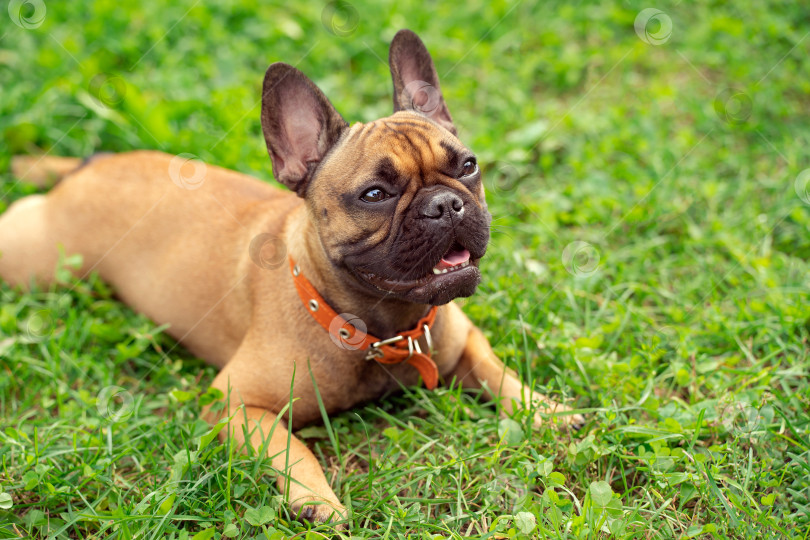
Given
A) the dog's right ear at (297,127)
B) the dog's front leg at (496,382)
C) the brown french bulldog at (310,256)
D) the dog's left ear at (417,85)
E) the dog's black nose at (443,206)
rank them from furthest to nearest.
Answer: the dog's left ear at (417,85) → the dog's front leg at (496,382) → the dog's right ear at (297,127) → the brown french bulldog at (310,256) → the dog's black nose at (443,206)

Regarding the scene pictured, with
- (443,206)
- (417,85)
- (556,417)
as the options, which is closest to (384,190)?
(443,206)

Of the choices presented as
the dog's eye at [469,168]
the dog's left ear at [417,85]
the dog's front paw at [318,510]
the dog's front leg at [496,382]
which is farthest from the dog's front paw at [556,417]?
the dog's left ear at [417,85]

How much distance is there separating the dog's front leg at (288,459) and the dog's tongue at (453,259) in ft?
3.66

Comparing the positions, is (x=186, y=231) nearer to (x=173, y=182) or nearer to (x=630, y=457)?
(x=173, y=182)

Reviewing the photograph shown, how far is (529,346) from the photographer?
4043 mm

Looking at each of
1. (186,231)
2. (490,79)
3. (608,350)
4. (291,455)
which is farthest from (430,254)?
(490,79)

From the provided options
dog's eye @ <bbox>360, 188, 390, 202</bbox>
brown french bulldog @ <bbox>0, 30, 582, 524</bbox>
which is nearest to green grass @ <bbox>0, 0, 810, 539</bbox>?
brown french bulldog @ <bbox>0, 30, 582, 524</bbox>

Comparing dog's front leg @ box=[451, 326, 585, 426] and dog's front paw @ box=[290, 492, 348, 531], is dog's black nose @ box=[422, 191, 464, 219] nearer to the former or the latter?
dog's front leg @ box=[451, 326, 585, 426]

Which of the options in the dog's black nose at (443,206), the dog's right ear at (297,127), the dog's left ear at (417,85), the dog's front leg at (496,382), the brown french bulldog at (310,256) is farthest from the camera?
the dog's left ear at (417,85)

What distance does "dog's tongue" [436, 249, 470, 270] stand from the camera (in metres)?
3.25

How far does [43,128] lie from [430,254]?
427 centimetres

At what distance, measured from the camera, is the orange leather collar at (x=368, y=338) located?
137 inches

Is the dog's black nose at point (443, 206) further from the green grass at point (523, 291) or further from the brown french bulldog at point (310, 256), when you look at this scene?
the green grass at point (523, 291)

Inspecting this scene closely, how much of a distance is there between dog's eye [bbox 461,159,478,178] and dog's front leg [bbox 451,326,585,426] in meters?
1.05
